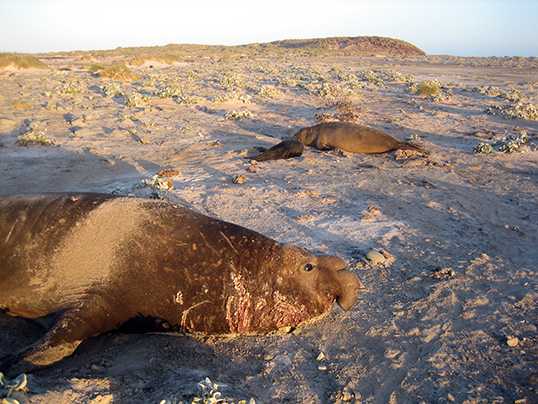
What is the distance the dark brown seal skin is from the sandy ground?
0.23 metres

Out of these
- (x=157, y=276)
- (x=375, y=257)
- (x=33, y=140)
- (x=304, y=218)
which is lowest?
(x=375, y=257)

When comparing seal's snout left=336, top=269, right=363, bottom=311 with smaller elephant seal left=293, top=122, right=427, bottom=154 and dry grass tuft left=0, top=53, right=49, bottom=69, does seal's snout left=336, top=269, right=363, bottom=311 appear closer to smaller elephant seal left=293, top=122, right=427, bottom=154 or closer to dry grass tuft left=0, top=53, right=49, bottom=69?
smaller elephant seal left=293, top=122, right=427, bottom=154

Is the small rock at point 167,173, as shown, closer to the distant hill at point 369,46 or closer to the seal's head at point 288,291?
the seal's head at point 288,291

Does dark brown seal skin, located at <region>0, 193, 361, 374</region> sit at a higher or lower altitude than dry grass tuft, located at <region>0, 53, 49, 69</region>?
lower

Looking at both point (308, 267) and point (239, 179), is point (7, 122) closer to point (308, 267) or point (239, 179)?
point (239, 179)

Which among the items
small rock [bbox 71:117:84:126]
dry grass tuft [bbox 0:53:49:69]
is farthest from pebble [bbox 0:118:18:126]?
dry grass tuft [bbox 0:53:49:69]

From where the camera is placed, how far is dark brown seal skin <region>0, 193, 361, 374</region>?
284cm

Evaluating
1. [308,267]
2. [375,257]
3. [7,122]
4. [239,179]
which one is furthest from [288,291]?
[7,122]

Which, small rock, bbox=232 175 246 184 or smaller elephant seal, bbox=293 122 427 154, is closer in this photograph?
small rock, bbox=232 175 246 184

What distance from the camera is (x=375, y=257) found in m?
4.28

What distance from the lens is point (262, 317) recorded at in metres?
2.95

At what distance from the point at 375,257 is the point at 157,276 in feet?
8.74

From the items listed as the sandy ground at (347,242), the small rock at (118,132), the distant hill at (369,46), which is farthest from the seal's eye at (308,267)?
the distant hill at (369,46)

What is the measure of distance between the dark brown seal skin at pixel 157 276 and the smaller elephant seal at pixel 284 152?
537 centimetres
